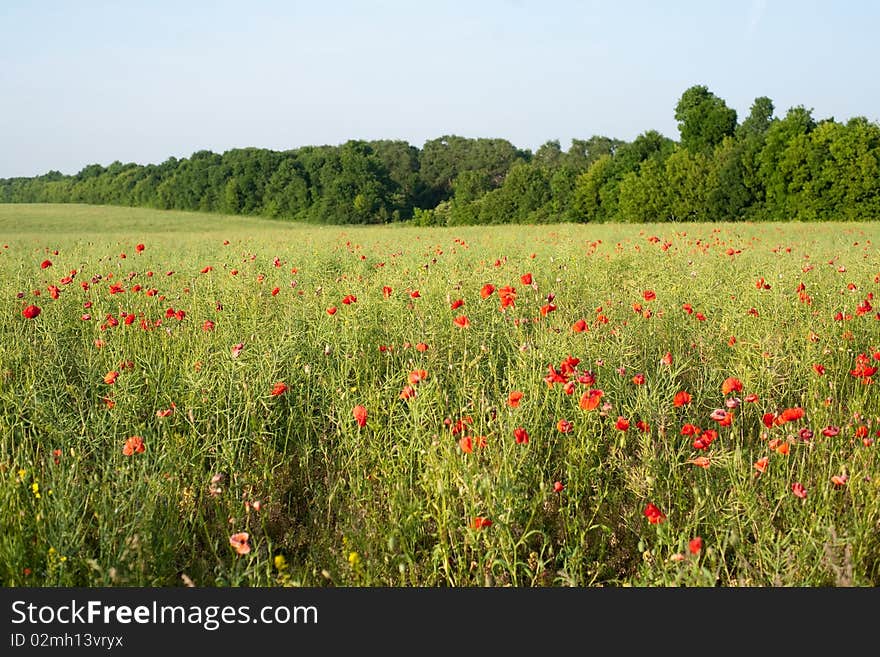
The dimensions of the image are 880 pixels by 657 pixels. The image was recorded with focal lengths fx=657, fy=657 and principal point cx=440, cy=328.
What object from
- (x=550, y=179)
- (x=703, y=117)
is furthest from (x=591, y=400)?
(x=550, y=179)

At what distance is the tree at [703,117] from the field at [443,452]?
33366 mm

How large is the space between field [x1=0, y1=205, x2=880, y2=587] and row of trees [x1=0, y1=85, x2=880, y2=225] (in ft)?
89.1

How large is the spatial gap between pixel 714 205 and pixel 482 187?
22.2 meters

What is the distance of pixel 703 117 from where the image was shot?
34625mm

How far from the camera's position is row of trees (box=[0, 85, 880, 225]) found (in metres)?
27.5

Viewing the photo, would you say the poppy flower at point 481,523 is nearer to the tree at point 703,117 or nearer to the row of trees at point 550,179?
the row of trees at point 550,179

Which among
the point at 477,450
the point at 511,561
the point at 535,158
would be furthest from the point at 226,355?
the point at 535,158

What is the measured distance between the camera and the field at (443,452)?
1.92 m

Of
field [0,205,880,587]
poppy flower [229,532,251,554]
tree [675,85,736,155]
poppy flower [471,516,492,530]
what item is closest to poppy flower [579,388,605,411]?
field [0,205,880,587]

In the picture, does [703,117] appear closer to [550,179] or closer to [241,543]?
[550,179]

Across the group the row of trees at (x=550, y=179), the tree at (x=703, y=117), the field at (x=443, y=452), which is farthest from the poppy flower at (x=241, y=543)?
the tree at (x=703, y=117)

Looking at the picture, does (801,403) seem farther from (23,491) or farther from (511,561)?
(23,491)

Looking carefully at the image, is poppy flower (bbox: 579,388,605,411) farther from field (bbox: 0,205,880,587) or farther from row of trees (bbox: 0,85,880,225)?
row of trees (bbox: 0,85,880,225)

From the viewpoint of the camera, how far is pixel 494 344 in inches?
150
